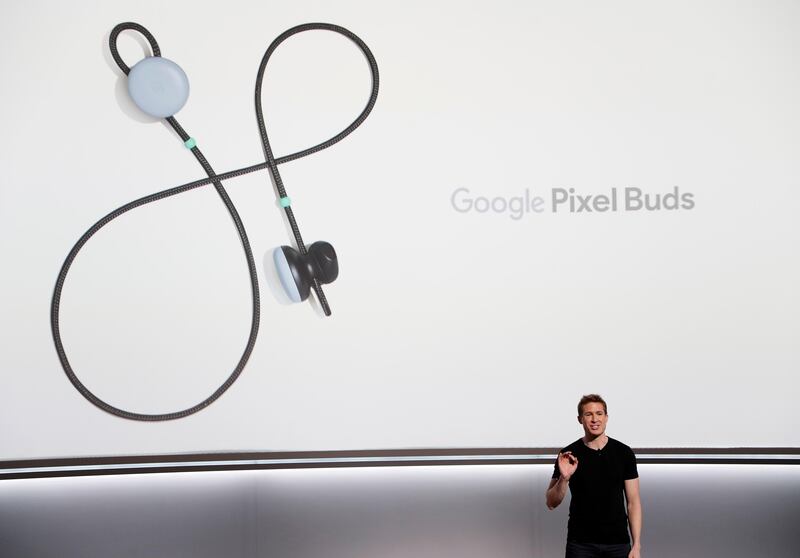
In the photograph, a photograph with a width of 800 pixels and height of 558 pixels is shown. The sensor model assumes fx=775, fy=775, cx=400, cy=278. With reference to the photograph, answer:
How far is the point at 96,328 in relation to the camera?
10.4ft

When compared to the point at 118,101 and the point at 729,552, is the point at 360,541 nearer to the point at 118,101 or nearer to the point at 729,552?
the point at 729,552

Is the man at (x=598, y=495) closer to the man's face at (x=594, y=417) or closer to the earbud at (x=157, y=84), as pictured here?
the man's face at (x=594, y=417)

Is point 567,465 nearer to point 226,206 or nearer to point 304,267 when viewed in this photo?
point 304,267

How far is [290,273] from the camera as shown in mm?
3092

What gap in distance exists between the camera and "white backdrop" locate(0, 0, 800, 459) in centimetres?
314

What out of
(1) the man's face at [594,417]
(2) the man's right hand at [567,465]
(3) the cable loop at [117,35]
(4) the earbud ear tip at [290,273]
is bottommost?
(2) the man's right hand at [567,465]

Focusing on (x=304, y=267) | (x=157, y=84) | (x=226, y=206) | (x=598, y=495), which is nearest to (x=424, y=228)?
(x=304, y=267)

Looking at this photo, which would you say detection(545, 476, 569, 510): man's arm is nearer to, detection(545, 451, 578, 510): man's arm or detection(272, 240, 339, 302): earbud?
detection(545, 451, 578, 510): man's arm

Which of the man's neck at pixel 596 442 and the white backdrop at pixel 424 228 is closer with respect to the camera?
the man's neck at pixel 596 442

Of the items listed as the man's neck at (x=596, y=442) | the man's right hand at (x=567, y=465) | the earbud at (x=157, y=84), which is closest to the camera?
the man's right hand at (x=567, y=465)

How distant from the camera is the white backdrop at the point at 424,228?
124 inches

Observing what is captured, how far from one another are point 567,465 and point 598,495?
0.14 m

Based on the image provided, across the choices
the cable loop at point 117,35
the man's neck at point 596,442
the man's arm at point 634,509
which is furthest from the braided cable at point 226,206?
the man's arm at point 634,509

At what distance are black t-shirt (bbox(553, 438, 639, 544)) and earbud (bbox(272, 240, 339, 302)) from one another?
1.38 m
